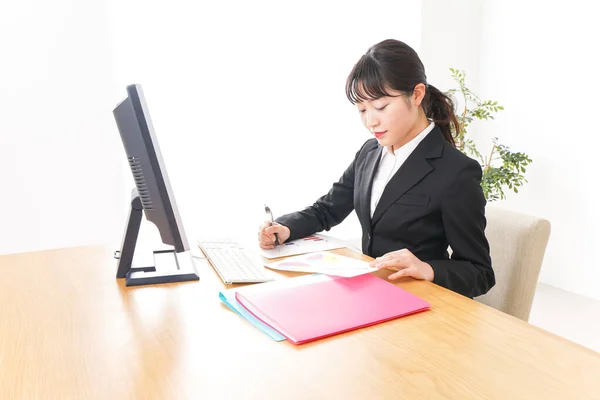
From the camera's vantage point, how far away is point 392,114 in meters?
1.55

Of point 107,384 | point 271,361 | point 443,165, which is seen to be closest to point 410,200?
point 443,165

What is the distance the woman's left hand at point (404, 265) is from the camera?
1262mm

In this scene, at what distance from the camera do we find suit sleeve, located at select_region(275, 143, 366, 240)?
1.72 meters

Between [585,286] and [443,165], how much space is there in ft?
7.07

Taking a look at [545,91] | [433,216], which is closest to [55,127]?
[433,216]

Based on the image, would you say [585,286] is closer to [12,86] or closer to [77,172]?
[77,172]

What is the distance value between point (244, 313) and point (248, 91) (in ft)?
7.27

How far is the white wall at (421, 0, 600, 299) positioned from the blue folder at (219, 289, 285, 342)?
2.57 meters

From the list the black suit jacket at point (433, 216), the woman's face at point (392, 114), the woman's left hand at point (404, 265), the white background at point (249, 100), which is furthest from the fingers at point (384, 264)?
the white background at point (249, 100)

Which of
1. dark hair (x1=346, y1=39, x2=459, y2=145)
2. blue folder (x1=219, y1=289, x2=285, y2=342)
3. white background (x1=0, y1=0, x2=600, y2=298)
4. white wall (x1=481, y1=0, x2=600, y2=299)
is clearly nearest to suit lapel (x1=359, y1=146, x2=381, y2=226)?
dark hair (x1=346, y1=39, x2=459, y2=145)

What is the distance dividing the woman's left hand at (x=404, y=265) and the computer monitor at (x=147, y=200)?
1.43ft

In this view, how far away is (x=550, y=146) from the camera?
3297mm

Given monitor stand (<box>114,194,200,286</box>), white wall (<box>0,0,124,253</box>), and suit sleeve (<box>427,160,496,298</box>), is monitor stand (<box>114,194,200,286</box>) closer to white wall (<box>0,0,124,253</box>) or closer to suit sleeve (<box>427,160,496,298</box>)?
suit sleeve (<box>427,160,496,298</box>)

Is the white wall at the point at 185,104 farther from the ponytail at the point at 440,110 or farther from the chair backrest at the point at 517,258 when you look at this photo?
the chair backrest at the point at 517,258
